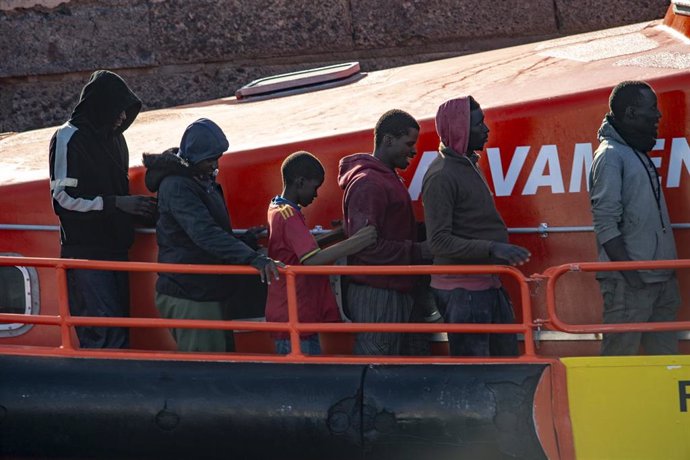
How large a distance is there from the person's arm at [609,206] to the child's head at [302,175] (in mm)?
1278

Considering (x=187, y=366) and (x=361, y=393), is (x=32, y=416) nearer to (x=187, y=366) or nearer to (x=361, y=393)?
(x=187, y=366)

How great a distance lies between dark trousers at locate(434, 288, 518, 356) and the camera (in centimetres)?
581

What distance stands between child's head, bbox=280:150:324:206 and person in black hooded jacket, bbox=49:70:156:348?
0.77 metres

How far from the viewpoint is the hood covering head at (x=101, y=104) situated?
617 cm

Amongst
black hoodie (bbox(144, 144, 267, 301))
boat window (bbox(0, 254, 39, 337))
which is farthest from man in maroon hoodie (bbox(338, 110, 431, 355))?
boat window (bbox(0, 254, 39, 337))

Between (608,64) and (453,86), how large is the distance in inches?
34.9

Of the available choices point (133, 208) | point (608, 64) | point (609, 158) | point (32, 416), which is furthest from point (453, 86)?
point (32, 416)

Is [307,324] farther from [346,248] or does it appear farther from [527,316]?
[527,316]

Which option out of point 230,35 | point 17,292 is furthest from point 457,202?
point 230,35

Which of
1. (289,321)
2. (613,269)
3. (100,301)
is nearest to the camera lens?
(613,269)

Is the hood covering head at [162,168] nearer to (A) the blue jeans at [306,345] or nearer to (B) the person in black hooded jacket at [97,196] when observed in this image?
(B) the person in black hooded jacket at [97,196]

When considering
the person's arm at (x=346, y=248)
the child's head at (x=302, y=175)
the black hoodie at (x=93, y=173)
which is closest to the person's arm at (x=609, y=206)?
the person's arm at (x=346, y=248)

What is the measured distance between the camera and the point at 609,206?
5.61 m

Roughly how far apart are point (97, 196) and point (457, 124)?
1797 millimetres
